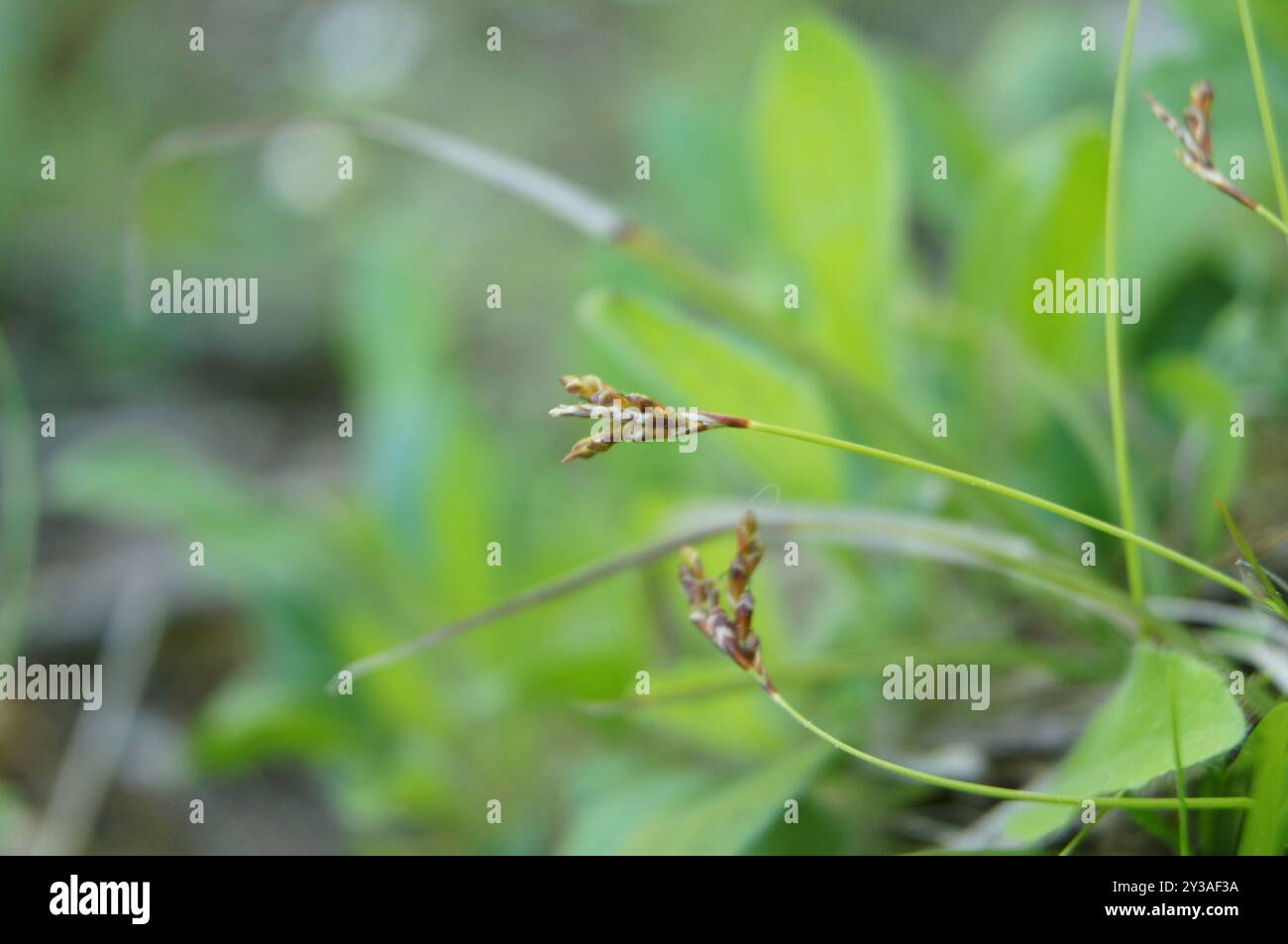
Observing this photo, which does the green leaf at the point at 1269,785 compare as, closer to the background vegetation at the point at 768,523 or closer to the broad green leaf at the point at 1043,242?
the background vegetation at the point at 768,523

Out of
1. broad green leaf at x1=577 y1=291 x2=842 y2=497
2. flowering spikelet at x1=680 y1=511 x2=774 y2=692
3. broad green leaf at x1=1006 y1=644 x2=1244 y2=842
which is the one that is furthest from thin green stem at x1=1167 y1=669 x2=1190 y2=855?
broad green leaf at x1=577 y1=291 x2=842 y2=497

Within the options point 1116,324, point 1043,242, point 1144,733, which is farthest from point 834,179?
point 1144,733

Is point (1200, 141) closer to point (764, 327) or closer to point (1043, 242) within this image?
point (764, 327)

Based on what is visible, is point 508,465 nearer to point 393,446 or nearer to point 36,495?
point 393,446

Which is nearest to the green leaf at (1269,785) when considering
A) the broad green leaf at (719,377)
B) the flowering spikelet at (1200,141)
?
the flowering spikelet at (1200,141)

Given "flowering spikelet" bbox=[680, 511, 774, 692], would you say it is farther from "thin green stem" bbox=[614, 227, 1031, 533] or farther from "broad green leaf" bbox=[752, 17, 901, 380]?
"broad green leaf" bbox=[752, 17, 901, 380]
